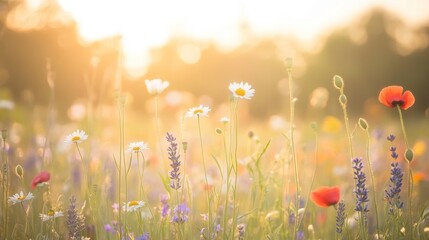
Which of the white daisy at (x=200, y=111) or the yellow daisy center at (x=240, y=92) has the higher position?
the yellow daisy center at (x=240, y=92)

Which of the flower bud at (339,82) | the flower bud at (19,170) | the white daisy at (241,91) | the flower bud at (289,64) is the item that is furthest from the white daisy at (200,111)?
the flower bud at (19,170)

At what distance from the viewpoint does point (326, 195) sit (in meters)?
1.94

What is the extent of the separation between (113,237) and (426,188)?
3.31 metres

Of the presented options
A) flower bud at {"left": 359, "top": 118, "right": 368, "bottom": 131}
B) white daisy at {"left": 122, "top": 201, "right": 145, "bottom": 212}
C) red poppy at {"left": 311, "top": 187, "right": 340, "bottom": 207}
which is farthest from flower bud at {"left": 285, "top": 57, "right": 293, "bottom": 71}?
white daisy at {"left": 122, "top": 201, "right": 145, "bottom": 212}

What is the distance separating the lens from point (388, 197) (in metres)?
2.06

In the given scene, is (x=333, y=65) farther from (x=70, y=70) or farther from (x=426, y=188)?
Answer: (x=426, y=188)

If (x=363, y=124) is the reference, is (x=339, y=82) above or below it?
above

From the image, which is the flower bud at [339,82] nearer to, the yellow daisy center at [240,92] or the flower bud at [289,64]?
the flower bud at [289,64]

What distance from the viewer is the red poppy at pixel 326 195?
1935mm

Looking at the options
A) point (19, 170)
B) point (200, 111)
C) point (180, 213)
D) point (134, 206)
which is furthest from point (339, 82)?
point (19, 170)

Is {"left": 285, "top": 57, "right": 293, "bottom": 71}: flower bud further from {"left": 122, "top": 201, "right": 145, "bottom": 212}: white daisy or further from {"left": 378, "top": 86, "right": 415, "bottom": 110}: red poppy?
{"left": 122, "top": 201, "right": 145, "bottom": 212}: white daisy

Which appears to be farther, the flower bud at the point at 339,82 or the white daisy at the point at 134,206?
the white daisy at the point at 134,206

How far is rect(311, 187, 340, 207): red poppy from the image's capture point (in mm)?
1935

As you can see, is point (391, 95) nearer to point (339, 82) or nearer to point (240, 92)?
point (339, 82)
